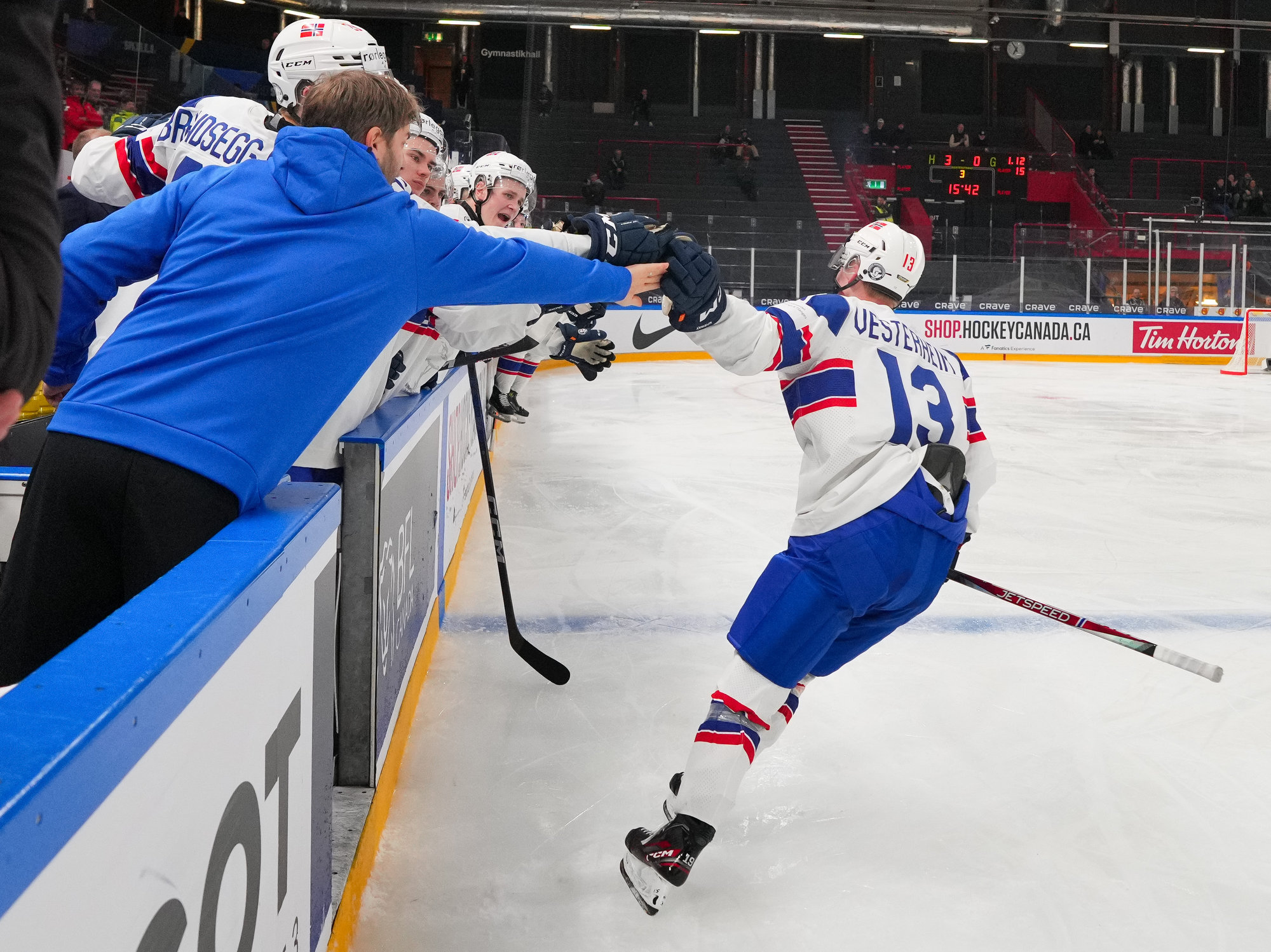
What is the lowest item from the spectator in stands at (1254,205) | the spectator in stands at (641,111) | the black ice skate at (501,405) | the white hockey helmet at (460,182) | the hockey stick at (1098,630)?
the hockey stick at (1098,630)

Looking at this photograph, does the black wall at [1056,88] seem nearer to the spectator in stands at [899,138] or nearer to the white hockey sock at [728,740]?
the spectator in stands at [899,138]

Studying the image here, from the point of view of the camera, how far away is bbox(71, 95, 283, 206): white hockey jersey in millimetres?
2115

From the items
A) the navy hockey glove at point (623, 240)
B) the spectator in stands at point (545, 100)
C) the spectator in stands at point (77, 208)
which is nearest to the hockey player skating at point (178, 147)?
the spectator in stands at point (77, 208)

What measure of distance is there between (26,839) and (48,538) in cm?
89

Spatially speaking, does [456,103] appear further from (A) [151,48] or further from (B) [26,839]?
(B) [26,839]

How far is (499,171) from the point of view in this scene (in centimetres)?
371

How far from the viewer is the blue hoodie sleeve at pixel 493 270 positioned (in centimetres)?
151

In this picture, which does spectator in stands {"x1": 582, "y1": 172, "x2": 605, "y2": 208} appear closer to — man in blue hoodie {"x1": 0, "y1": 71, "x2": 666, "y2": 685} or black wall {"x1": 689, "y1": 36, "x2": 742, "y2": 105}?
black wall {"x1": 689, "y1": 36, "x2": 742, "y2": 105}

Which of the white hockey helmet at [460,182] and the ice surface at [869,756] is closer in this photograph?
the ice surface at [869,756]

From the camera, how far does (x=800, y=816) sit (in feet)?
7.48

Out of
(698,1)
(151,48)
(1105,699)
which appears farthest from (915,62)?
(1105,699)

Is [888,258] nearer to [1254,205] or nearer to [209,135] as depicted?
[209,135]

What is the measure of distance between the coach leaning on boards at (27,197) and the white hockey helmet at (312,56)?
5.74ft

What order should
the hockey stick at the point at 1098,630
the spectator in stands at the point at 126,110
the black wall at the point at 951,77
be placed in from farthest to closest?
the black wall at the point at 951,77 < the spectator in stands at the point at 126,110 < the hockey stick at the point at 1098,630
